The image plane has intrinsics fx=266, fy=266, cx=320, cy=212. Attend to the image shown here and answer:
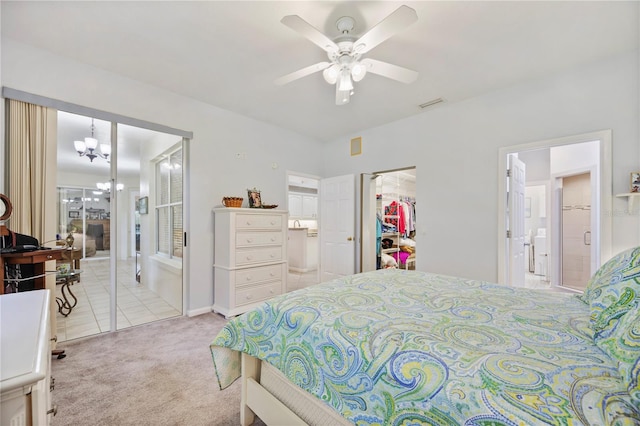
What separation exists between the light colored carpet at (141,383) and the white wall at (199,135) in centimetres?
87

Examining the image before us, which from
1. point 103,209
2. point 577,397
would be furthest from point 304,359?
point 103,209

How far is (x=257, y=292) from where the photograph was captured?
3480 mm

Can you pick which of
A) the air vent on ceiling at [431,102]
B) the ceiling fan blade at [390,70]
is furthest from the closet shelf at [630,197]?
the ceiling fan blade at [390,70]

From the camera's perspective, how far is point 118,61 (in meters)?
2.52

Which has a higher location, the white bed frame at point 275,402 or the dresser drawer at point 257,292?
the white bed frame at point 275,402

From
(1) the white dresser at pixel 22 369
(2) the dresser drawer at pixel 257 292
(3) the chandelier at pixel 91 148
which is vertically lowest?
(2) the dresser drawer at pixel 257 292

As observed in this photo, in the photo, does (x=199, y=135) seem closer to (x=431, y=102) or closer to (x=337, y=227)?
(x=337, y=227)

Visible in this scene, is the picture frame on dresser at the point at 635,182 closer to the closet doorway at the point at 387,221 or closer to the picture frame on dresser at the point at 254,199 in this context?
the closet doorway at the point at 387,221

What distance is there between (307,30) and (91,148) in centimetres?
255

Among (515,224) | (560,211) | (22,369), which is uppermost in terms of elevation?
(560,211)

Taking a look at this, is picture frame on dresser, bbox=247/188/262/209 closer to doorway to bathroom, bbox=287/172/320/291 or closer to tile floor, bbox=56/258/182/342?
doorway to bathroom, bbox=287/172/320/291

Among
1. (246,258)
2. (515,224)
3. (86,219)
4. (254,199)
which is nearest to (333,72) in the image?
(254,199)

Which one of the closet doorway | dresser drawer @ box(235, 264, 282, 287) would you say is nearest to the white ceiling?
the closet doorway

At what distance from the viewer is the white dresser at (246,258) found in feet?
10.7
